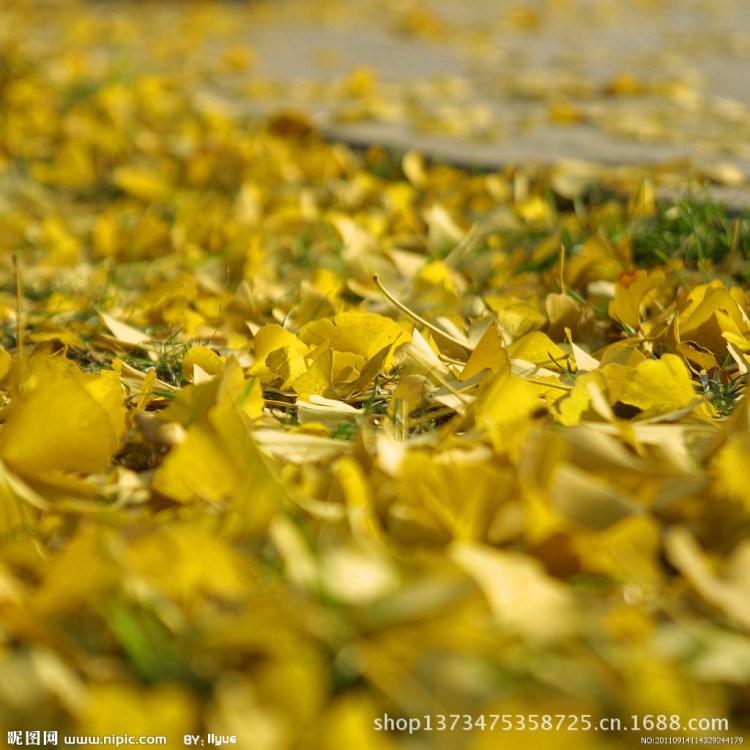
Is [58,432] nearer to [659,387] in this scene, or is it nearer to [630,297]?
[659,387]

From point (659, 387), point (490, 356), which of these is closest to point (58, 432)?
point (490, 356)

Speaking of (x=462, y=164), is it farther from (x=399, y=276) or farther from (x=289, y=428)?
(x=289, y=428)

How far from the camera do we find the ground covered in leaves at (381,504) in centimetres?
→ 52

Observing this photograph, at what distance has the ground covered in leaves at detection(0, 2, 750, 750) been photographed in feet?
1.70

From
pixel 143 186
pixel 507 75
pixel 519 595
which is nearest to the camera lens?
pixel 519 595

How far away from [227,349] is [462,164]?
110cm

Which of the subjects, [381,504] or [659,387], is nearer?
[381,504]

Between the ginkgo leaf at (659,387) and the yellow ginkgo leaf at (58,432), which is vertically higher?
the yellow ginkgo leaf at (58,432)

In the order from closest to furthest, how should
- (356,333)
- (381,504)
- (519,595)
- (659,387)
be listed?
(519,595)
(381,504)
(659,387)
(356,333)

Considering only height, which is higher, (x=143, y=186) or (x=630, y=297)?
(x=630, y=297)

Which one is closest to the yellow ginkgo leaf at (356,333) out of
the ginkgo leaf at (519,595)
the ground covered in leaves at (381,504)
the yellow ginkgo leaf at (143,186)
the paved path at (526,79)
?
the ground covered in leaves at (381,504)

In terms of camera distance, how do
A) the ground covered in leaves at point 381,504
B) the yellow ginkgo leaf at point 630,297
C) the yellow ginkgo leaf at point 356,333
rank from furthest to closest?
the yellow ginkgo leaf at point 630,297 < the yellow ginkgo leaf at point 356,333 < the ground covered in leaves at point 381,504

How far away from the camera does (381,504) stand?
0.69 m

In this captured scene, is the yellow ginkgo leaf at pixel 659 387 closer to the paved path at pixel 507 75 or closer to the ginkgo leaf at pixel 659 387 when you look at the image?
the ginkgo leaf at pixel 659 387
